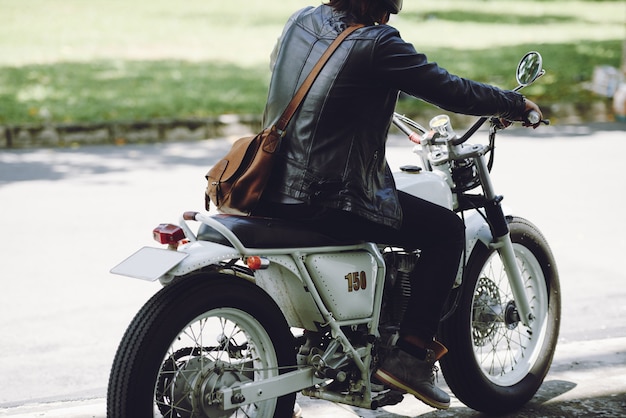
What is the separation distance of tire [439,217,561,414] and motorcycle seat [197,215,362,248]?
85 cm

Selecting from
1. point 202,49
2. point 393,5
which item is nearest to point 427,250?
point 393,5

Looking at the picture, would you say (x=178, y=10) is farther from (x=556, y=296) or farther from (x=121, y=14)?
(x=556, y=296)

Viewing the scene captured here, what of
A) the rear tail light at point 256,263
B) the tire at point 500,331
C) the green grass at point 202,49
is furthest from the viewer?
the green grass at point 202,49

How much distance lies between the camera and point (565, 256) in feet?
22.7

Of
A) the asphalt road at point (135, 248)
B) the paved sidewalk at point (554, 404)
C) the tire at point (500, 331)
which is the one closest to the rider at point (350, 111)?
the tire at point (500, 331)

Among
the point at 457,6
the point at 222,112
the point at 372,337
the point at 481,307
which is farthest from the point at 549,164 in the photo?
the point at 457,6

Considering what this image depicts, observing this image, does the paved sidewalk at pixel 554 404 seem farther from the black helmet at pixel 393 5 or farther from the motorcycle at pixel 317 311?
the black helmet at pixel 393 5

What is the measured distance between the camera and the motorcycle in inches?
120

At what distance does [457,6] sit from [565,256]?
20953 millimetres

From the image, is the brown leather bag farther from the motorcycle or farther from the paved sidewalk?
the paved sidewalk

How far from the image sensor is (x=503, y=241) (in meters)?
4.01

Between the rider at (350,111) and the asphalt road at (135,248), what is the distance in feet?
3.39

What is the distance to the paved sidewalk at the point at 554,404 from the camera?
13.2 ft

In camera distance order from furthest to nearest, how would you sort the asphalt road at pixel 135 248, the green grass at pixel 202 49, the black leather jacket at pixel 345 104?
the green grass at pixel 202 49 < the asphalt road at pixel 135 248 < the black leather jacket at pixel 345 104
